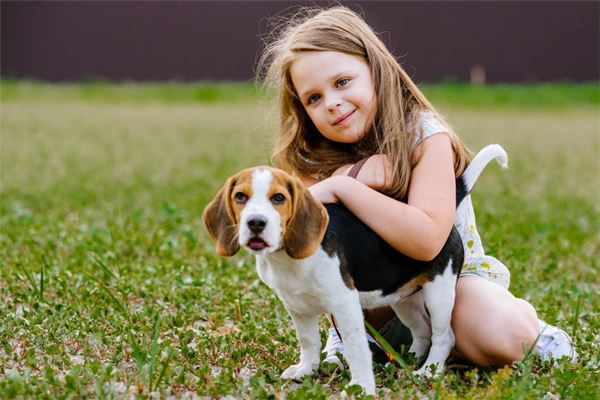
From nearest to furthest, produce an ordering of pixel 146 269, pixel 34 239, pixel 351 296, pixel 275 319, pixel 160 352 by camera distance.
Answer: pixel 351 296 → pixel 160 352 → pixel 275 319 → pixel 146 269 → pixel 34 239

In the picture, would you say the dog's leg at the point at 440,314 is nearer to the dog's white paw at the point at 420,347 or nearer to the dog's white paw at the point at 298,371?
the dog's white paw at the point at 420,347

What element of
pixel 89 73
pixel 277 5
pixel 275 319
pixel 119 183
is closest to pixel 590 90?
pixel 277 5

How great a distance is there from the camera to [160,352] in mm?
3090

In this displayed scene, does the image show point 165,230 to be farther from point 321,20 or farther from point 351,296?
point 351,296

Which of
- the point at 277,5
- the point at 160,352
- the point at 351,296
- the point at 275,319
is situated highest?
the point at 351,296

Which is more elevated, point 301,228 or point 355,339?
point 301,228

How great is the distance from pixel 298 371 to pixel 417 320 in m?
0.46

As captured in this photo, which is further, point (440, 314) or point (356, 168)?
point (356, 168)

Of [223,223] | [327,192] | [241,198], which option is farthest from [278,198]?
[327,192]

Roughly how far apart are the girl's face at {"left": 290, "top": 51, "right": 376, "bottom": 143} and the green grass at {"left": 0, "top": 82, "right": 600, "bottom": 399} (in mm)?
575

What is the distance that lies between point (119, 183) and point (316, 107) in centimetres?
490

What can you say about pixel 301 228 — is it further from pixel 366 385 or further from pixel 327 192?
pixel 366 385

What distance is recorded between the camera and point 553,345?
3.25m

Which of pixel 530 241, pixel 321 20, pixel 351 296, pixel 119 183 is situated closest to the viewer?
pixel 351 296
